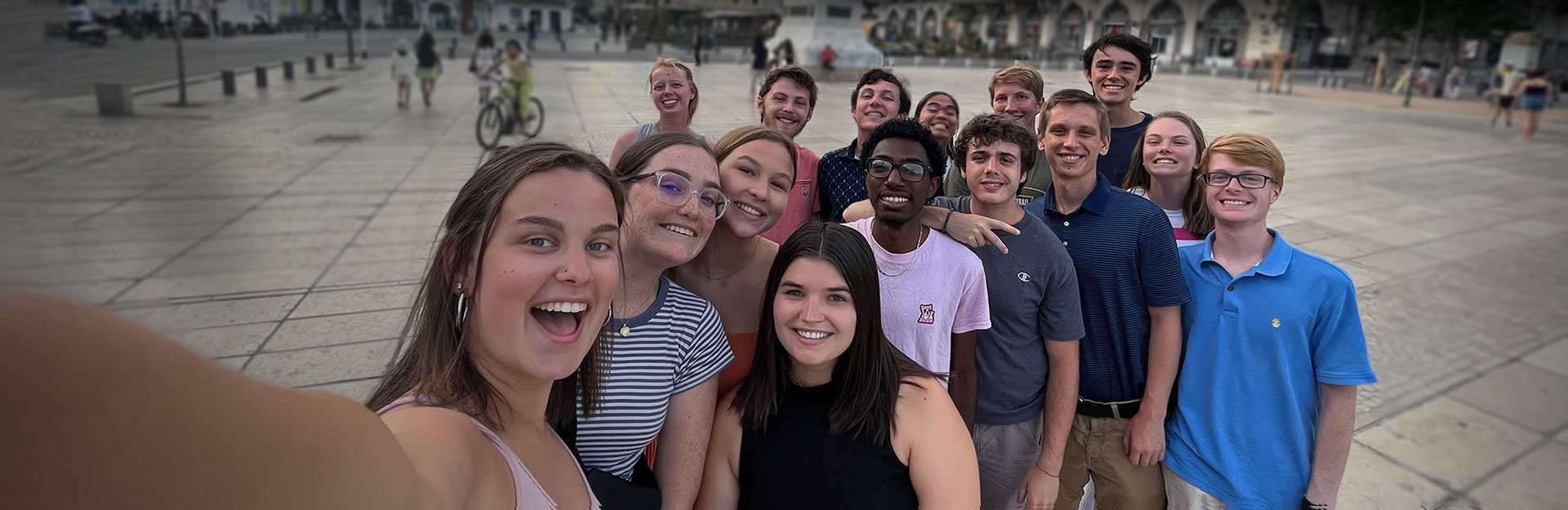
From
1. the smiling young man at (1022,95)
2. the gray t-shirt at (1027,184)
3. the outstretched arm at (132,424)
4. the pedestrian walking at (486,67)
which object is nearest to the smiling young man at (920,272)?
the gray t-shirt at (1027,184)

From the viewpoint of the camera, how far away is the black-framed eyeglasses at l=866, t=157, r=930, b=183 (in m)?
2.19

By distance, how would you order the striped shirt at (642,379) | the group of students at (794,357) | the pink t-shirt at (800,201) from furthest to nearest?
the pink t-shirt at (800,201), the striped shirt at (642,379), the group of students at (794,357)

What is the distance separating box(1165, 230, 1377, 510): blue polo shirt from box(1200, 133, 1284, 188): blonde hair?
0.19m

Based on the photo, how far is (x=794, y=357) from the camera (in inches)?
72.4

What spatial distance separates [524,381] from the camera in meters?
1.29

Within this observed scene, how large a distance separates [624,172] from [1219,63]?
150ft

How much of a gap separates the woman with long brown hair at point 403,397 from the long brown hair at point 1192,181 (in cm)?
→ 213

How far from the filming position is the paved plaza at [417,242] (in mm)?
631

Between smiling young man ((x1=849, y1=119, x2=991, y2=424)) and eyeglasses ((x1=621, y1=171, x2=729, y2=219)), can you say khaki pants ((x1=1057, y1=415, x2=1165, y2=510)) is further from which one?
eyeglasses ((x1=621, y1=171, x2=729, y2=219))

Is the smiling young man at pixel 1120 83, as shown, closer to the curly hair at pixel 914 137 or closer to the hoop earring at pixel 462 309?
the curly hair at pixel 914 137

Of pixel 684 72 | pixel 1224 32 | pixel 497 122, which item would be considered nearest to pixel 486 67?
pixel 497 122

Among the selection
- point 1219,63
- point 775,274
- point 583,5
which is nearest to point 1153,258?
point 775,274

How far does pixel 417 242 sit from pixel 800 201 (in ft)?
14.5

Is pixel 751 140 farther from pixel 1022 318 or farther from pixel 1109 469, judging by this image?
pixel 1109 469
